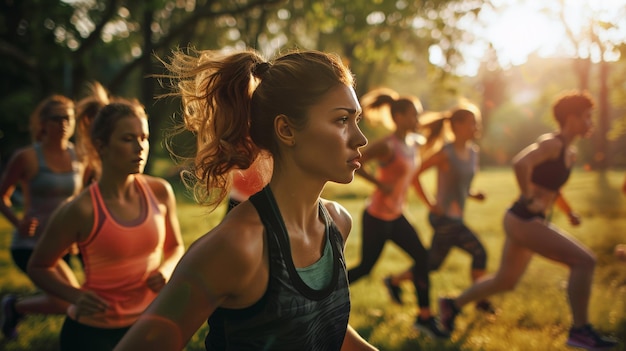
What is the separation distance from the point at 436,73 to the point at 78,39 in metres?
7.81

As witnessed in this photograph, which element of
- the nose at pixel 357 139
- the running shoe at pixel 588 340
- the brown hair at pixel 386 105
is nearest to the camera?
the nose at pixel 357 139

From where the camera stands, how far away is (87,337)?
3.18 m

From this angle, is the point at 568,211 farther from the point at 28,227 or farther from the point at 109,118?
the point at 28,227

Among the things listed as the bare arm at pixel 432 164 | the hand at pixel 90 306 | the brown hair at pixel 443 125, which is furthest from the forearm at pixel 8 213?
the brown hair at pixel 443 125

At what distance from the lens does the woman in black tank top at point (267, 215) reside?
1.67 metres

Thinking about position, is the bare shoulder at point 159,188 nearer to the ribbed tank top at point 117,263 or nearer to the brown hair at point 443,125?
the ribbed tank top at point 117,263

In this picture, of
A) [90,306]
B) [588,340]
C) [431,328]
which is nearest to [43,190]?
[90,306]

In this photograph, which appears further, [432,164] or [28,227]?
[432,164]

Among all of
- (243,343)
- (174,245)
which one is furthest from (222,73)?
(174,245)

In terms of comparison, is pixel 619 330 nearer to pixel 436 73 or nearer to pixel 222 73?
pixel 436 73

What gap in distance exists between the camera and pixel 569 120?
5.40 meters

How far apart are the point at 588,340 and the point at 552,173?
1.44 metres

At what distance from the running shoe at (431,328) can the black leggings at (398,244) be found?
157 millimetres

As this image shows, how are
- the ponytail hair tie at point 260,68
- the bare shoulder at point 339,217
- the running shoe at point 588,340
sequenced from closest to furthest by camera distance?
the ponytail hair tie at point 260,68
the bare shoulder at point 339,217
the running shoe at point 588,340
